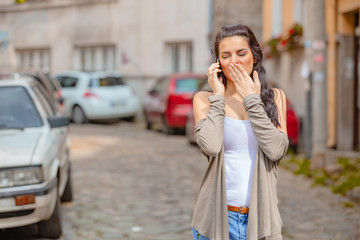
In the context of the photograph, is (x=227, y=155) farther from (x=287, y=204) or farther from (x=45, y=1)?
(x=45, y=1)

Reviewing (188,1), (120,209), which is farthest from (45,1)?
(120,209)

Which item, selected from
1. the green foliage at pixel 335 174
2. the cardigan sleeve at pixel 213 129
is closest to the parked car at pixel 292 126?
the green foliage at pixel 335 174

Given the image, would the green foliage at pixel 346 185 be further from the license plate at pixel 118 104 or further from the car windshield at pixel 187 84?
the license plate at pixel 118 104

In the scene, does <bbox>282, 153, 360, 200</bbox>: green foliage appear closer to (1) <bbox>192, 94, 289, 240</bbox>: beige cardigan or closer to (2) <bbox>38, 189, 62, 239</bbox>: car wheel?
(2) <bbox>38, 189, 62, 239</bbox>: car wheel

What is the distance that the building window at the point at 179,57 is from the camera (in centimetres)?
2262

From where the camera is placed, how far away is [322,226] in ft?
21.3

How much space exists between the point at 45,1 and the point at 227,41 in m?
24.0

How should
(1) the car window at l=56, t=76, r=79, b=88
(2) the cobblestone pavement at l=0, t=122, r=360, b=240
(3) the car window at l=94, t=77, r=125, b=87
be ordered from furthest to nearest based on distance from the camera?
(1) the car window at l=56, t=76, r=79, b=88 < (3) the car window at l=94, t=77, r=125, b=87 < (2) the cobblestone pavement at l=0, t=122, r=360, b=240

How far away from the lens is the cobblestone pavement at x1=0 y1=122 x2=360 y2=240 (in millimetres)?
6312

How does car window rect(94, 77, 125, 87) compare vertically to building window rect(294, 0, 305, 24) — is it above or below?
below

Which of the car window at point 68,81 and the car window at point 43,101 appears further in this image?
the car window at point 68,81

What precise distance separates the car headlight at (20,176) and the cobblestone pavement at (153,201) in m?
0.93

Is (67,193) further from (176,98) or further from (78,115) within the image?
(78,115)

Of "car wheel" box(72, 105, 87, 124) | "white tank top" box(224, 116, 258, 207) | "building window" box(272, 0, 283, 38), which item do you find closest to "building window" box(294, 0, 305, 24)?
"building window" box(272, 0, 283, 38)
